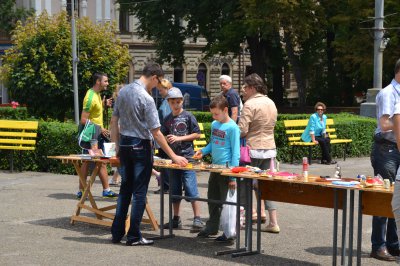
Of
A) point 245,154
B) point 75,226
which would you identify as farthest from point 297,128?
point 245,154

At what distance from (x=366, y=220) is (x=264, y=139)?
2.22 meters

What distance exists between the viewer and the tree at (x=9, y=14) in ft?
197

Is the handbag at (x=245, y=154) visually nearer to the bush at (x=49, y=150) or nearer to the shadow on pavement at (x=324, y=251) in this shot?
the shadow on pavement at (x=324, y=251)

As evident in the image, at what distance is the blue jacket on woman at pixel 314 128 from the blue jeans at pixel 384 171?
10.7m

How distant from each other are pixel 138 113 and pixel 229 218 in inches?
59.1

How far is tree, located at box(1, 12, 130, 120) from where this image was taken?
2294cm

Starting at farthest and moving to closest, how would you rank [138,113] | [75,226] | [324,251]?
[75,226]
[138,113]
[324,251]

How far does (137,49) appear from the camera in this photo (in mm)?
67062

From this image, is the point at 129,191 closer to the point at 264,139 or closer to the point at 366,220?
the point at 264,139

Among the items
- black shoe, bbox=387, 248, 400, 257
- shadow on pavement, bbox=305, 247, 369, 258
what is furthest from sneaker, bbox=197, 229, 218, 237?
black shoe, bbox=387, 248, 400, 257

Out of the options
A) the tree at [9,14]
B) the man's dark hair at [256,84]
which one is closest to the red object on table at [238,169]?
the man's dark hair at [256,84]

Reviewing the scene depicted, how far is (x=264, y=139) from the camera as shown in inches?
423

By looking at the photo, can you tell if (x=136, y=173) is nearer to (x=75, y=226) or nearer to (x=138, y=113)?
(x=138, y=113)

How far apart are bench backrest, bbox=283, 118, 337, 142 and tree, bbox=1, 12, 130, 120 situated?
17.8 ft
